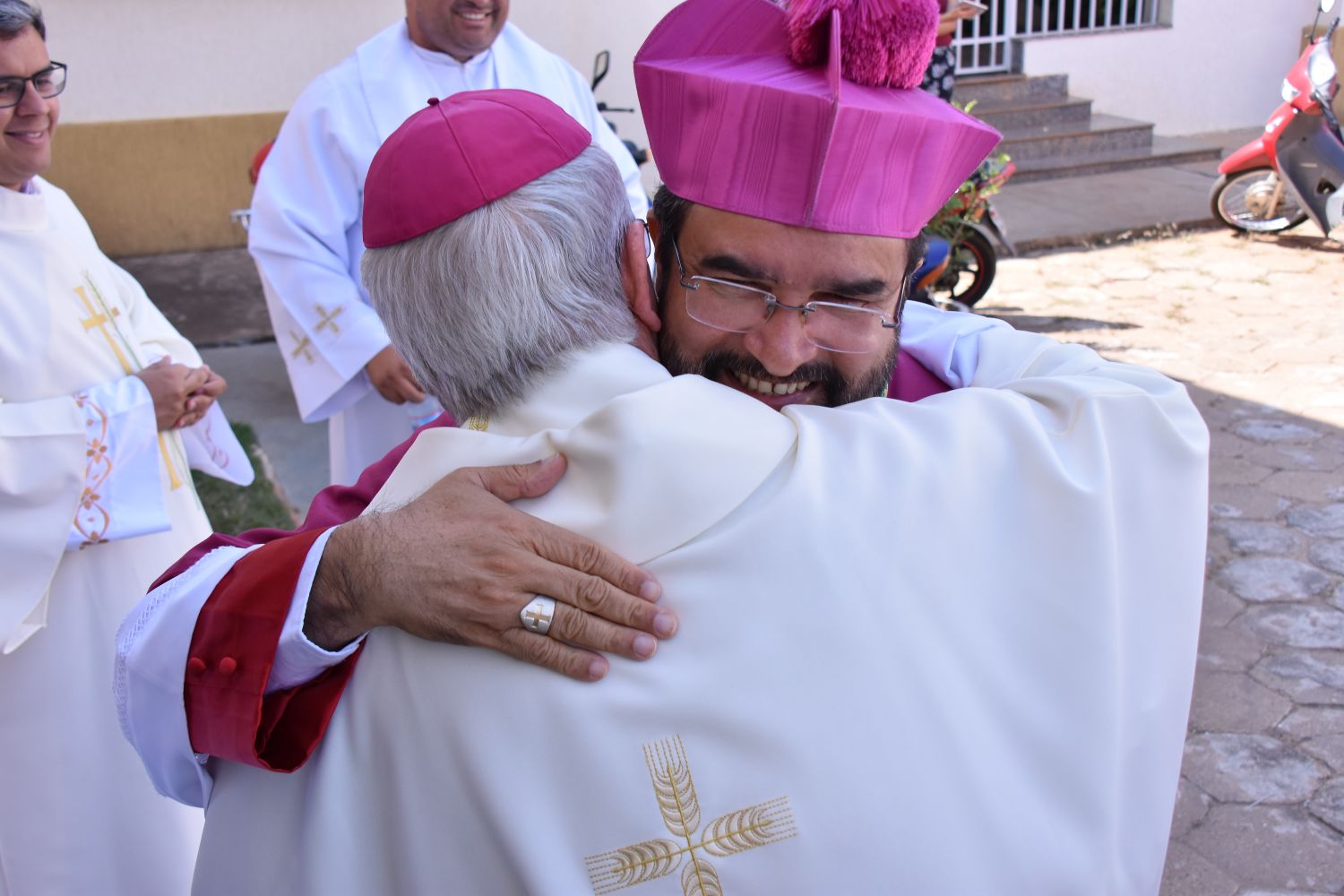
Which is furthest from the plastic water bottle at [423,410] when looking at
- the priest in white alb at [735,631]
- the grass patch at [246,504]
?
the priest in white alb at [735,631]

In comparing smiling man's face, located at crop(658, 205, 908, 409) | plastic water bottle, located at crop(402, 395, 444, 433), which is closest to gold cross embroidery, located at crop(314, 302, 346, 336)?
plastic water bottle, located at crop(402, 395, 444, 433)

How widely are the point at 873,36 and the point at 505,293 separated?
57 centimetres

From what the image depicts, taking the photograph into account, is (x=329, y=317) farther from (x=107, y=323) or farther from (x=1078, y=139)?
(x=1078, y=139)

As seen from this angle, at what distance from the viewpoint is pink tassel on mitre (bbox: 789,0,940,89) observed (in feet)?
5.00

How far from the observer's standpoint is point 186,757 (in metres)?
1.51

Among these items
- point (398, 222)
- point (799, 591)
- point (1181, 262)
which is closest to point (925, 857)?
point (799, 591)

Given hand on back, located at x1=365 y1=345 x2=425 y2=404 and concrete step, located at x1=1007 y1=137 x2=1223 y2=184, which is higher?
hand on back, located at x1=365 y1=345 x2=425 y2=404

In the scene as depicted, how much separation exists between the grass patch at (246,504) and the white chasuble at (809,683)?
356 cm

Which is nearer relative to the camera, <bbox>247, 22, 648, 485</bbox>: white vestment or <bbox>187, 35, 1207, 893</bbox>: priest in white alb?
<bbox>187, 35, 1207, 893</bbox>: priest in white alb

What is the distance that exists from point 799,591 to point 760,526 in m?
0.07

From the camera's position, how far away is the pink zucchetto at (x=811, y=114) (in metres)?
1.56

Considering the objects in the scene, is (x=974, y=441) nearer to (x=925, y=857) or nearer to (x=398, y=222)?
(x=925, y=857)

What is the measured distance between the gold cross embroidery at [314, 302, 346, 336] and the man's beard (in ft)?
6.22

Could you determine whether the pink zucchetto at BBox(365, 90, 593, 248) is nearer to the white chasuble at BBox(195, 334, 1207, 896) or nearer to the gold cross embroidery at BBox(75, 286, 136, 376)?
the white chasuble at BBox(195, 334, 1207, 896)
